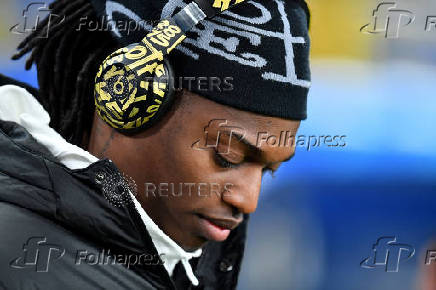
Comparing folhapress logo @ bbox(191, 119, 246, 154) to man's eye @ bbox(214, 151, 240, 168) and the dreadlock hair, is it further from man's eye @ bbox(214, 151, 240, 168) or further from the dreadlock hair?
the dreadlock hair

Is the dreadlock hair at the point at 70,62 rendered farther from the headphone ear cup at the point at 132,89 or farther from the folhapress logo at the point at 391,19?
the folhapress logo at the point at 391,19

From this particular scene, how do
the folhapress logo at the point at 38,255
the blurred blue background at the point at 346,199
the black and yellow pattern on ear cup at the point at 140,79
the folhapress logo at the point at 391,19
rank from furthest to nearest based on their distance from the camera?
the folhapress logo at the point at 391,19 < the blurred blue background at the point at 346,199 < the black and yellow pattern on ear cup at the point at 140,79 < the folhapress logo at the point at 38,255

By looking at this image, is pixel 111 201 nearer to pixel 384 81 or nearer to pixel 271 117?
pixel 271 117

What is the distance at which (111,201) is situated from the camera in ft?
4.50

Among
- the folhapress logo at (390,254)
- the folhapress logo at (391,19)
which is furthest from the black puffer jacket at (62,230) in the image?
the folhapress logo at (391,19)

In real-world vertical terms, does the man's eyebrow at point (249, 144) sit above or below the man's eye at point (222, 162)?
above

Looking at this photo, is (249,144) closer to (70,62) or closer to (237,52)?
(237,52)

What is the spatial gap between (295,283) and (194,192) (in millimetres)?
2301

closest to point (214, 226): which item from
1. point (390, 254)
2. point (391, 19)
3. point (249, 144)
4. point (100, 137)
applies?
point (249, 144)

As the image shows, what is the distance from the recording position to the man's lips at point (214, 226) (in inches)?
59.3

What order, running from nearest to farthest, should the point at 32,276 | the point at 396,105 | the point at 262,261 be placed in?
the point at 32,276 → the point at 262,261 → the point at 396,105

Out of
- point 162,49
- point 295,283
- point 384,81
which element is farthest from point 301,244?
point 162,49

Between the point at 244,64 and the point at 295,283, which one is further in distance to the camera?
the point at 295,283

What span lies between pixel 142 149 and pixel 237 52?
0.31 m
